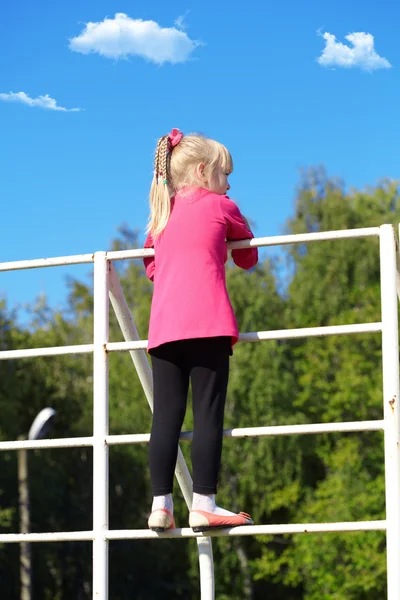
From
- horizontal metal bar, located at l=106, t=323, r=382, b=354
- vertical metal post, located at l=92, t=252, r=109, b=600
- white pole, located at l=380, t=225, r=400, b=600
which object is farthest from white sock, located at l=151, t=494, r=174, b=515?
white pole, located at l=380, t=225, r=400, b=600

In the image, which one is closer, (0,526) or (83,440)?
(83,440)

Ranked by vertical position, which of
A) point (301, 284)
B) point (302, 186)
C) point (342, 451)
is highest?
point (302, 186)

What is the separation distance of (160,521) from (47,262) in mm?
853

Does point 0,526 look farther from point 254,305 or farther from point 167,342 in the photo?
point 167,342

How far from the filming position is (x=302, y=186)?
1319 inches

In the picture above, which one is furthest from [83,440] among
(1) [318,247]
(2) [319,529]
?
(1) [318,247]

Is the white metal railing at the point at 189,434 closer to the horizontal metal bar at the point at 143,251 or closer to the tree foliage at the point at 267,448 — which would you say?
the horizontal metal bar at the point at 143,251

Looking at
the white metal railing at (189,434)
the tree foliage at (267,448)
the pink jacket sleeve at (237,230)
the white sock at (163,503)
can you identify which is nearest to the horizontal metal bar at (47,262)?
the white metal railing at (189,434)

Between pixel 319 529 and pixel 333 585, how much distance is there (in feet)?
87.5

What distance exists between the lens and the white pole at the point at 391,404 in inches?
118

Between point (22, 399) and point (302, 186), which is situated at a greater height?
point (302, 186)

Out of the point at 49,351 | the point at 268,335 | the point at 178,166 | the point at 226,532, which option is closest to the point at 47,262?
the point at 49,351

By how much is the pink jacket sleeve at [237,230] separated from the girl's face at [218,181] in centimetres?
4

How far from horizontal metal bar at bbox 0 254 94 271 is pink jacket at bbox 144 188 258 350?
0.72ft
